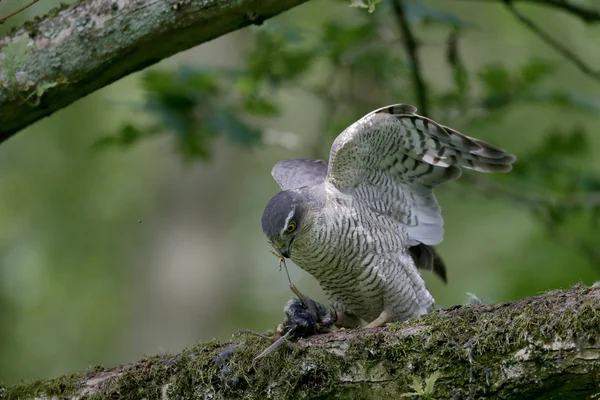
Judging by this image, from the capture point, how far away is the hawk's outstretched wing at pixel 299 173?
5742 millimetres

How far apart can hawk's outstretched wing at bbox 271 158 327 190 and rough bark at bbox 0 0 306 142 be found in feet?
6.49

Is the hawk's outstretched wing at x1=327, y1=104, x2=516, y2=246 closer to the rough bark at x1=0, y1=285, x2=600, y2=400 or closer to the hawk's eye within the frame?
the hawk's eye

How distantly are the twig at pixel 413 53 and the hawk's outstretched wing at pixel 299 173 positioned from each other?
108cm

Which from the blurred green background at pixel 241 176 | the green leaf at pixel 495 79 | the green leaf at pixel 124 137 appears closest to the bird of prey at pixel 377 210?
the blurred green background at pixel 241 176

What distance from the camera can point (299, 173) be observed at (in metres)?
5.89

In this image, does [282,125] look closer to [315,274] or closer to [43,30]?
[315,274]

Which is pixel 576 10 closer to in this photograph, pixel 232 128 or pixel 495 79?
pixel 495 79

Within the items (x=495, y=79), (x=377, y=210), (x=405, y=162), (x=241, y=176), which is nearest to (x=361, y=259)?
(x=377, y=210)

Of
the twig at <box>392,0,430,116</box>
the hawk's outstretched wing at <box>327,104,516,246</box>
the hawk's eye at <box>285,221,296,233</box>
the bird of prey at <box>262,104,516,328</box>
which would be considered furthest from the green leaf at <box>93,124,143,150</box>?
the twig at <box>392,0,430,116</box>

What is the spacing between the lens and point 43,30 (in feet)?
13.1

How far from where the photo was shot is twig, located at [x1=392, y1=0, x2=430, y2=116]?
584 cm

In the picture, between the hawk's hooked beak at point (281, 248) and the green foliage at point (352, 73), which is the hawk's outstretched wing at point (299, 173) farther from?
the hawk's hooked beak at point (281, 248)

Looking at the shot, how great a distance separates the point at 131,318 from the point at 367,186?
797 cm

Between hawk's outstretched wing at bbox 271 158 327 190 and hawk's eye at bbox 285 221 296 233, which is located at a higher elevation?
hawk's eye at bbox 285 221 296 233
